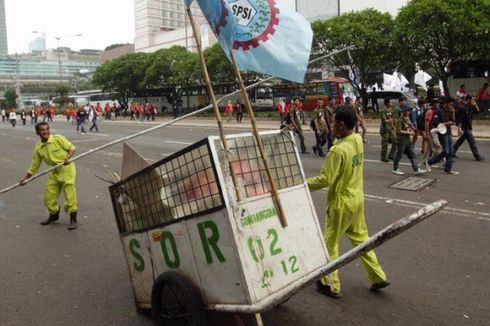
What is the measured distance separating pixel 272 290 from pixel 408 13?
2098cm

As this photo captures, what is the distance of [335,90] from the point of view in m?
32.9

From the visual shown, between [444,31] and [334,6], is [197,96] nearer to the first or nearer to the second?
[334,6]

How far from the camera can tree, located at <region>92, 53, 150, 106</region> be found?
5028 cm

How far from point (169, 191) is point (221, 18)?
3.92ft

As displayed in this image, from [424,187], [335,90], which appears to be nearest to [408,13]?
[335,90]

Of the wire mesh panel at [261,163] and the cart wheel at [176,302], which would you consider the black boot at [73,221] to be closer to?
the cart wheel at [176,302]

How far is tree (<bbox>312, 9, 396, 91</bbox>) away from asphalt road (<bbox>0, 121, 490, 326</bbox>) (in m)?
17.7

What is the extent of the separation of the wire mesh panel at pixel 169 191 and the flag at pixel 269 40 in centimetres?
73

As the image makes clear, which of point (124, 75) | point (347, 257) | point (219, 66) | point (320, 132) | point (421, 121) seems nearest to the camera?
point (347, 257)

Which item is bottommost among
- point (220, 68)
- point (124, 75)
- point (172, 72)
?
point (220, 68)

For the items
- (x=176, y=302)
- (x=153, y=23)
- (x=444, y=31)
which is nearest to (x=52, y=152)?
(x=176, y=302)

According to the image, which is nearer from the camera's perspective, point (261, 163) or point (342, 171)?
point (261, 163)

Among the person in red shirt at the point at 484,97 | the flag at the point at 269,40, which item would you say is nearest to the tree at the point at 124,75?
the person in red shirt at the point at 484,97

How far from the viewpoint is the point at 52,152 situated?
6.58 m
